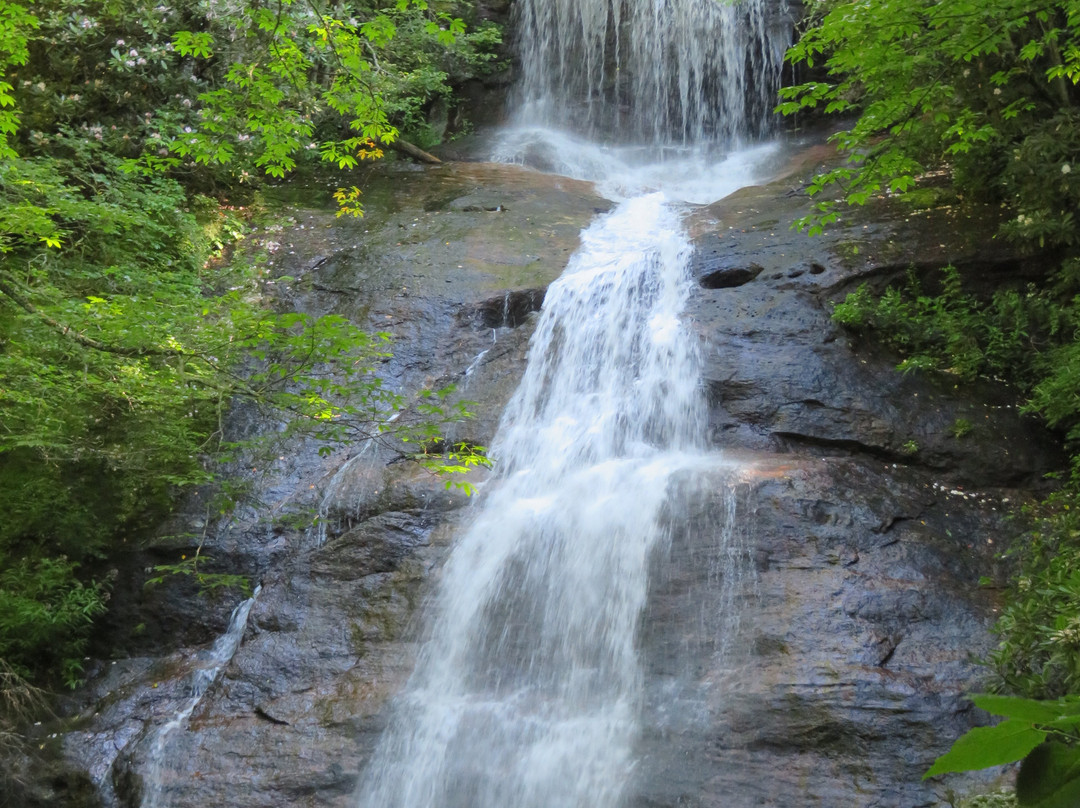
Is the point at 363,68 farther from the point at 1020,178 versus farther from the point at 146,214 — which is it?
the point at 1020,178

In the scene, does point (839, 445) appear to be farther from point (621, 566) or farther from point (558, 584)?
point (558, 584)

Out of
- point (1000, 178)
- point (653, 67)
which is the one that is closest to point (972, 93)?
point (1000, 178)

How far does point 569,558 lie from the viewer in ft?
21.4

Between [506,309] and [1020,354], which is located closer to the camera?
[1020,354]

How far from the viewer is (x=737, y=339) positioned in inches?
323

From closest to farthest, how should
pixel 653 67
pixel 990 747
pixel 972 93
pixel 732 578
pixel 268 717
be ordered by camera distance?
1. pixel 990 747
2. pixel 732 578
3. pixel 268 717
4. pixel 972 93
5. pixel 653 67

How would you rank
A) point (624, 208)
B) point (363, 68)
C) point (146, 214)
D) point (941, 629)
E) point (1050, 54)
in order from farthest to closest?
point (624, 208) < point (146, 214) < point (1050, 54) < point (363, 68) < point (941, 629)

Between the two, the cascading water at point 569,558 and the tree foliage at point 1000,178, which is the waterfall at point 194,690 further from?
the tree foliage at point 1000,178

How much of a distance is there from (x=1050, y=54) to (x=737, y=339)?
3945mm

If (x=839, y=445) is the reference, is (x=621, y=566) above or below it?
below

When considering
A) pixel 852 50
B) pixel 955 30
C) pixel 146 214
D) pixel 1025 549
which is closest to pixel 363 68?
pixel 852 50

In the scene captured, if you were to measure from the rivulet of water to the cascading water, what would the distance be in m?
0.01

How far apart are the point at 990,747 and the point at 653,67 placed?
53.1 ft

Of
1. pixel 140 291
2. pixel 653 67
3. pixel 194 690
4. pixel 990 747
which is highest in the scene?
pixel 653 67
